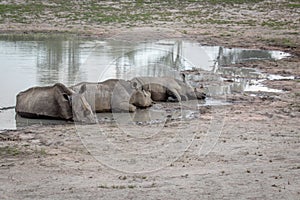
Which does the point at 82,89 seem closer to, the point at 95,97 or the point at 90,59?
the point at 95,97

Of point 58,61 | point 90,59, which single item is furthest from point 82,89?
point 90,59

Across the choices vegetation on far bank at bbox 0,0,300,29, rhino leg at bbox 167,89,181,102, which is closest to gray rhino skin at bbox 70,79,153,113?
rhino leg at bbox 167,89,181,102

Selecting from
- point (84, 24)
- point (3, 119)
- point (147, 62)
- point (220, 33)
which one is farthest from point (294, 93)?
point (84, 24)

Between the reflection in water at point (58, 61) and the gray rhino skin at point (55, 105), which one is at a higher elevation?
the gray rhino skin at point (55, 105)

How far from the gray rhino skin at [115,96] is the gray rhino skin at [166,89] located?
2.48 feet

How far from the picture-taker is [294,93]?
17.1 m

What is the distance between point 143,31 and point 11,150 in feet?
74.1

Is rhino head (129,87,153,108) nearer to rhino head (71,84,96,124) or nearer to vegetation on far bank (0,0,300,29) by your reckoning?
rhino head (71,84,96,124)

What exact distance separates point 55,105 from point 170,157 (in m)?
4.02

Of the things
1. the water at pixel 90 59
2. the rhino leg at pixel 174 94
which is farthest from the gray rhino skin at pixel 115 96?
the water at pixel 90 59

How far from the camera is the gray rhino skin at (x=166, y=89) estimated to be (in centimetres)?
1608

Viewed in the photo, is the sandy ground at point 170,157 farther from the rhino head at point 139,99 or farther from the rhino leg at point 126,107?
the rhino head at point 139,99

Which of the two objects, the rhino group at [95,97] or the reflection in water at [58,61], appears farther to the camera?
the reflection in water at [58,61]

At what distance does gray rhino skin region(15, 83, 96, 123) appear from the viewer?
13312 millimetres
